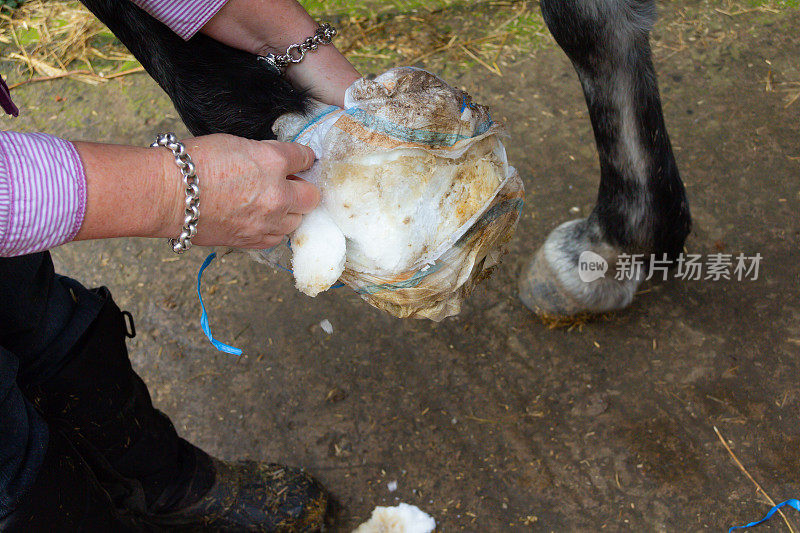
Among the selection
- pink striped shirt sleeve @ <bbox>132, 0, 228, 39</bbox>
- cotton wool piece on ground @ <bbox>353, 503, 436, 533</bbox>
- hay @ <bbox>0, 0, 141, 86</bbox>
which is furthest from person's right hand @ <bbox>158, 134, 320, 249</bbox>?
hay @ <bbox>0, 0, 141, 86</bbox>

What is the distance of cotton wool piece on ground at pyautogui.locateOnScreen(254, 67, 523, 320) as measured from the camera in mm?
1019

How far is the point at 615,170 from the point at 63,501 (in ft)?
4.56

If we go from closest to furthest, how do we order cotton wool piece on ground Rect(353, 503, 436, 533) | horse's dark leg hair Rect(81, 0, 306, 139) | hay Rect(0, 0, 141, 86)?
horse's dark leg hair Rect(81, 0, 306, 139)
cotton wool piece on ground Rect(353, 503, 436, 533)
hay Rect(0, 0, 141, 86)

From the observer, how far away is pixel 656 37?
8.93 ft

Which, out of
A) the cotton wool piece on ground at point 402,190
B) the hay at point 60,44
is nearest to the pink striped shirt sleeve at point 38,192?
the cotton wool piece on ground at point 402,190

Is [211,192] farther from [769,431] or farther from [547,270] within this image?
[769,431]

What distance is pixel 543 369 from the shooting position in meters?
1.94

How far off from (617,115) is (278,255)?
890mm

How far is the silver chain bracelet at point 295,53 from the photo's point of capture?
4.08 feet

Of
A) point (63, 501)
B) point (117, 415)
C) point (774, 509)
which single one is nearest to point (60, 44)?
point (117, 415)

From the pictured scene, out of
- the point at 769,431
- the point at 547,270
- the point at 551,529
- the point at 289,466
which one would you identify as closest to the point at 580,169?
the point at 547,270

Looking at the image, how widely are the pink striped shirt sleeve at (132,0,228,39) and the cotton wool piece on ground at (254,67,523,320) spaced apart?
0.26 meters

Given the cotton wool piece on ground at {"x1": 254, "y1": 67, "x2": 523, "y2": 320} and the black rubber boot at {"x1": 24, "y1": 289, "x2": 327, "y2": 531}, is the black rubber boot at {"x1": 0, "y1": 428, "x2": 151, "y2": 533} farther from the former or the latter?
the cotton wool piece on ground at {"x1": 254, "y1": 67, "x2": 523, "y2": 320}

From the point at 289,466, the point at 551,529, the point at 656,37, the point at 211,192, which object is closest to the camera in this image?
the point at 211,192
